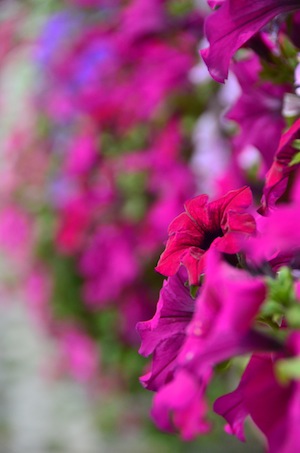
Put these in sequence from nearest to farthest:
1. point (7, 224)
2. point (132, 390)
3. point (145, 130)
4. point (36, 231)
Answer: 1. point (145, 130)
2. point (132, 390)
3. point (36, 231)
4. point (7, 224)

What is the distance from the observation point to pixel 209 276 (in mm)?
289

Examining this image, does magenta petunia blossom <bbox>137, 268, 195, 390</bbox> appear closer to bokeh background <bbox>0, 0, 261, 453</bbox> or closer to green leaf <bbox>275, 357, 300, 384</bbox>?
green leaf <bbox>275, 357, 300, 384</bbox>

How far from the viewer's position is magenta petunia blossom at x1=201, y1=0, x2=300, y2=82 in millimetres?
433

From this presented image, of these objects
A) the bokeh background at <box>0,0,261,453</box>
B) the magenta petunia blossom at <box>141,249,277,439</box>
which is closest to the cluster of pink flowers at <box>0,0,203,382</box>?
the bokeh background at <box>0,0,261,453</box>

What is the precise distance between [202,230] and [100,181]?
1.29m

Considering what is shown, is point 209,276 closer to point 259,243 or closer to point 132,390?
point 259,243

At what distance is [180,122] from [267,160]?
87cm

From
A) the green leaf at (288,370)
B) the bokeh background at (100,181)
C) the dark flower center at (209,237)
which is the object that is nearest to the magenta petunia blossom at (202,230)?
Answer: the dark flower center at (209,237)

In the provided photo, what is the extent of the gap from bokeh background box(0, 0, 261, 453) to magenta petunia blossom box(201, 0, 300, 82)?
58 centimetres

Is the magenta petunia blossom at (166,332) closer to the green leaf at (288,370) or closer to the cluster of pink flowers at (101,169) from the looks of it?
the green leaf at (288,370)

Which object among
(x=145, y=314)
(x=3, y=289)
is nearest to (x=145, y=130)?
(x=145, y=314)

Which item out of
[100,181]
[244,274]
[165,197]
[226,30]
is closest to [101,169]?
[100,181]

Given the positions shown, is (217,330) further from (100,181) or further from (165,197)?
(100,181)

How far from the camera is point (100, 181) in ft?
5.56
